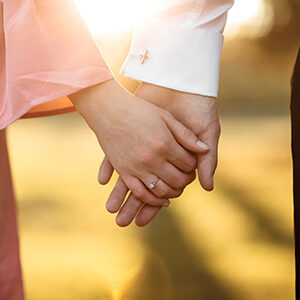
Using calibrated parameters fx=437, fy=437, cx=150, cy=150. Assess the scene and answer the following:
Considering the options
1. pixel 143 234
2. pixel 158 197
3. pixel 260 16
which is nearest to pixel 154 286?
pixel 143 234

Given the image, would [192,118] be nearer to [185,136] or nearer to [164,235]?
[185,136]

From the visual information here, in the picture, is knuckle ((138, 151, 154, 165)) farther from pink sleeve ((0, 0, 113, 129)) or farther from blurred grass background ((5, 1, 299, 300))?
blurred grass background ((5, 1, 299, 300))

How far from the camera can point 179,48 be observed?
0.99m

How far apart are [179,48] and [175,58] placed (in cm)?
2

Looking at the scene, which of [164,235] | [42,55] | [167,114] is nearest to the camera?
[42,55]

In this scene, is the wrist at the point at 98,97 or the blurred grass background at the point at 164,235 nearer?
the wrist at the point at 98,97

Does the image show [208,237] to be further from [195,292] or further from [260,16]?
[260,16]

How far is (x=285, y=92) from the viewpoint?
419 inches

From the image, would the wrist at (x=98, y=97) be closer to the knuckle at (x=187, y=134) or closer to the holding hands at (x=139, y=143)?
the holding hands at (x=139, y=143)

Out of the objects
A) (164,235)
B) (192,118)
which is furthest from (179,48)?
(164,235)

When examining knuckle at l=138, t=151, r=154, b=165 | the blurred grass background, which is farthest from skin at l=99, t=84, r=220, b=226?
the blurred grass background

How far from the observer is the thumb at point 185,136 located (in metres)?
0.93

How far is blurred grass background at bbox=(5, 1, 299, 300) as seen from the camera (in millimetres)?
A: 1938

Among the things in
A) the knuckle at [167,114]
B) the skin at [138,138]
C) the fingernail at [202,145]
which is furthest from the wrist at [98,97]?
the fingernail at [202,145]
